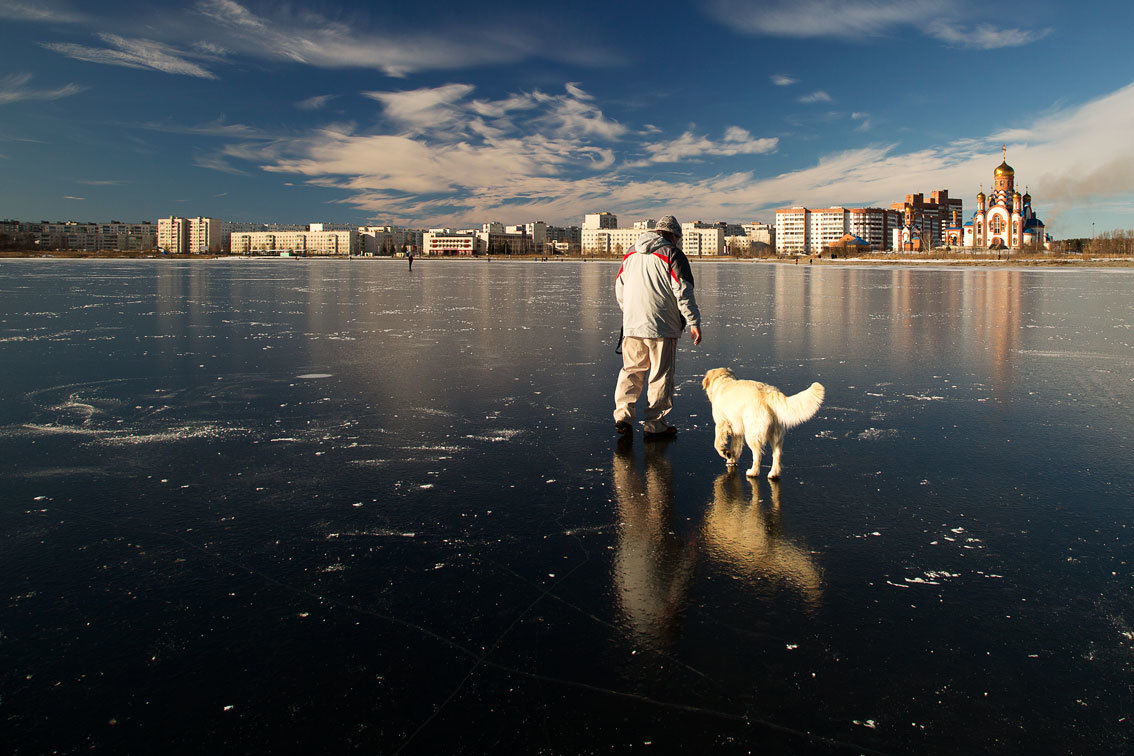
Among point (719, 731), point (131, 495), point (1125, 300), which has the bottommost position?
point (719, 731)

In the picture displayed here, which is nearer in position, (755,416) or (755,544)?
(755,544)

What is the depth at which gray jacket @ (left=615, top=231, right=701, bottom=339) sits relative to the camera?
5.96 metres

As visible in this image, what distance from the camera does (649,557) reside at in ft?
11.4

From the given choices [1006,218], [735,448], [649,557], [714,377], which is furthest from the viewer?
[1006,218]

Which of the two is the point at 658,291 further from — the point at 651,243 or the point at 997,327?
the point at 997,327

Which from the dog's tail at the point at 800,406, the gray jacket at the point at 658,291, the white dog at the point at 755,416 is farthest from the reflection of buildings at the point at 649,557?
the gray jacket at the point at 658,291

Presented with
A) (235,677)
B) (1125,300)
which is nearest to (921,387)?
(235,677)

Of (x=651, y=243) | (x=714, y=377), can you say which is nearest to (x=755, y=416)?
(x=714, y=377)

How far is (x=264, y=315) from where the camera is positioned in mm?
16219

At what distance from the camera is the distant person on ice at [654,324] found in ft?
19.6

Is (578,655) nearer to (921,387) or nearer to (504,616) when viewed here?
(504,616)

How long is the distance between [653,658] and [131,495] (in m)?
3.57

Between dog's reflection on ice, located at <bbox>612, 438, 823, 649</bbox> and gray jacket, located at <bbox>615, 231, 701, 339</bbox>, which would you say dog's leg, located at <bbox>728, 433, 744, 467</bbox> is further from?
gray jacket, located at <bbox>615, 231, 701, 339</bbox>

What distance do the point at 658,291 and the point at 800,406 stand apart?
199 cm
